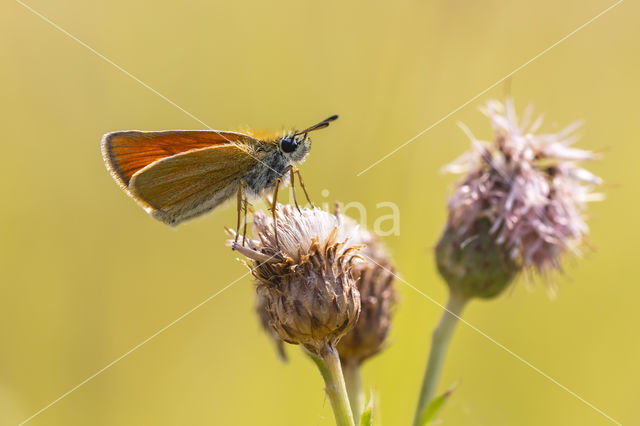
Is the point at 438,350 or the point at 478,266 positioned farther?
the point at 478,266

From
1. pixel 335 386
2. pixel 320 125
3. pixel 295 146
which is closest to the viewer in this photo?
pixel 335 386

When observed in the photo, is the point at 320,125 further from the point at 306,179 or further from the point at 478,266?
the point at 306,179

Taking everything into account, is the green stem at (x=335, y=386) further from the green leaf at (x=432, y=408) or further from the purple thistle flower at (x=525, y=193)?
the purple thistle flower at (x=525, y=193)

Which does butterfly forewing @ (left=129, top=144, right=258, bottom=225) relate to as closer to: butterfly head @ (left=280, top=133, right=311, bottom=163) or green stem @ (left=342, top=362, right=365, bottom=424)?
butterfly head @ (left=280, top=133, right=311, bottom=163)

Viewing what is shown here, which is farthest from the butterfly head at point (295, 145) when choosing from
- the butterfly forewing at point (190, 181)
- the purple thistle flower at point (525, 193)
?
the purple thistle flower at point (525, 193)

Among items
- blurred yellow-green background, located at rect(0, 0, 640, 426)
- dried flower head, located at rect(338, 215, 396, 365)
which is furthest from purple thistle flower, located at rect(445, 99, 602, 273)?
blurred yellow-green background, located at rect(0, 0, 640, 426)

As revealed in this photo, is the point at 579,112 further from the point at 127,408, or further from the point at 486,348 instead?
the point at 127,408

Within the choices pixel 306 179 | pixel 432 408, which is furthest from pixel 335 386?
pixel 306 179
